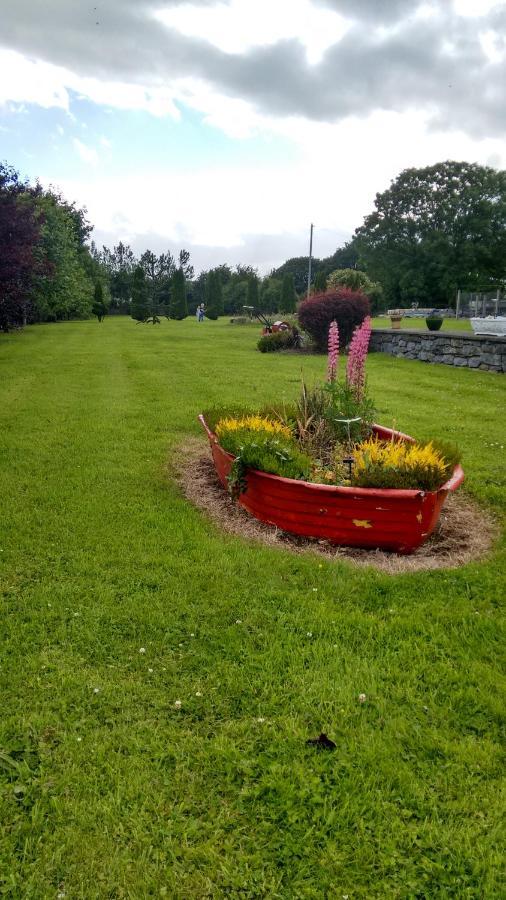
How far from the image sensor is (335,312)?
15547mm

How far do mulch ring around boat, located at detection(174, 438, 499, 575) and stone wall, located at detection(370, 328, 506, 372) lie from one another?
26.8 ft

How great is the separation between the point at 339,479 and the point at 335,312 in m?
12.1

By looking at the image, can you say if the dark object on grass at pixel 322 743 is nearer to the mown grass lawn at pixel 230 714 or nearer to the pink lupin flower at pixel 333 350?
the mown grass lawn at pixel 230 714

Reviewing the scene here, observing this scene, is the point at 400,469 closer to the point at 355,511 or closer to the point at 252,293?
the point at 355,511

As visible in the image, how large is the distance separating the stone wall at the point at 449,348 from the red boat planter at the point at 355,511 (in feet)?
29.5

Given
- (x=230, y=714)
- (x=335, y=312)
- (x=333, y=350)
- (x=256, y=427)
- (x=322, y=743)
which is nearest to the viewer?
(x=322, y=743)

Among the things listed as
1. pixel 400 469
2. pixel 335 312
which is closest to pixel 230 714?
pixel 400 469

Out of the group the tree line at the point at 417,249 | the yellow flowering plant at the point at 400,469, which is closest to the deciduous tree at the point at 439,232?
the tree line at the point at 417,249

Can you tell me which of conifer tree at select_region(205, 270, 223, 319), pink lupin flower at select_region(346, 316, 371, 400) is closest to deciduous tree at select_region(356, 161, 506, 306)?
conifer tree at select_region(205, 270, 223, 319)

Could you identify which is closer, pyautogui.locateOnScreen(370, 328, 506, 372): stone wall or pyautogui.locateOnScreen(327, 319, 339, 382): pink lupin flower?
pyautogui.locateOnScreen(327, 319, 339, 382): pink lupin flower

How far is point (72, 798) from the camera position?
6.56 feet

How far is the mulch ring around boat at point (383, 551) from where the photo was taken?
371 centimetres

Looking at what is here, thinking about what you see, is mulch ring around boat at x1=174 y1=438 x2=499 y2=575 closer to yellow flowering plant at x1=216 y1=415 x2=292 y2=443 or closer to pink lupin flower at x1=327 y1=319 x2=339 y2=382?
yellow flowering plant at x1=216 y1=415 x2=292 y2=443

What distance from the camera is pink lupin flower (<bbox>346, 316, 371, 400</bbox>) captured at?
198 inches
